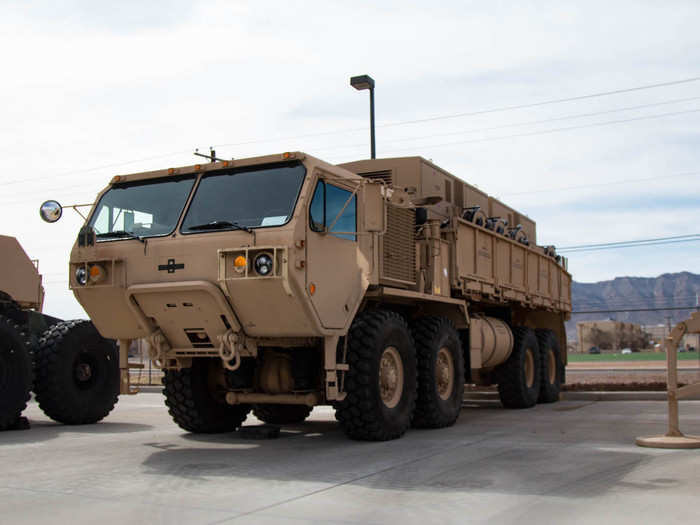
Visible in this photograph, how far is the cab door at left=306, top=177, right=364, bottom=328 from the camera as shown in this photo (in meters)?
8.75

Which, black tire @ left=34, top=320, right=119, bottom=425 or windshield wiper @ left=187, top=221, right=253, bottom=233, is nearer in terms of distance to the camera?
windshield wiper @ left=187, top=221, right=253, bottom=233

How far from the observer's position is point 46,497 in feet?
20.5

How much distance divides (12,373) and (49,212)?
8.47 ft

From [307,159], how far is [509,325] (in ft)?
24.7

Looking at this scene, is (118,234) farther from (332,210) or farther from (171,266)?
(332,210)

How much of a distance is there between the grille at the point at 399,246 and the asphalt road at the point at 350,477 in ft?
6.60

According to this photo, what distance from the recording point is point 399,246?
10.7m

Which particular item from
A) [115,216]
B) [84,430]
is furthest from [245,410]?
[115,216]

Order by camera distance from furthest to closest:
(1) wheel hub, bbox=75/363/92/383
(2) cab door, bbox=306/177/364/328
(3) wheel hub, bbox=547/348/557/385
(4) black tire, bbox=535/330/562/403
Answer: (3) wheel hub, bbox=547/348/557/385 < (4) black tire, bbox=535/330/562/403 < (1) wheel hub, bbox=75/363/92/383 < (2) cab door, bbox=306/177/364/328

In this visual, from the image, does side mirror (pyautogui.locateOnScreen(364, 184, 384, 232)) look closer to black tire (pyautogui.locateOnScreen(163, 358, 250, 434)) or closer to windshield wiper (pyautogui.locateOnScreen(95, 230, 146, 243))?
windshield wiper (pyautogui.locateOnScreen(95, 230, 146, 243))

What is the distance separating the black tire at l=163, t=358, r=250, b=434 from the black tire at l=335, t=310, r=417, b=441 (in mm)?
1918

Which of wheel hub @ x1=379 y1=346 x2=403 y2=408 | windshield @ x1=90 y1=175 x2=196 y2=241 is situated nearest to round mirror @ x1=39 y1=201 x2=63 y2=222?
windshield @ x1=90 y1=175 x2=196 y2=241


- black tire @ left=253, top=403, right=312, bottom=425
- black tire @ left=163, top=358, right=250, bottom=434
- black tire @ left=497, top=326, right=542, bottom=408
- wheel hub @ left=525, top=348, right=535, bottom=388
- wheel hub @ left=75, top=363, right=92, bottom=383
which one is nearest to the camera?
black tire @ left=163, top=358, right=250, bottom=434

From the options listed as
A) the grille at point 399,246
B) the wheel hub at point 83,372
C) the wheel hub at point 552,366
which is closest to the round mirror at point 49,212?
the wheel hub at point 83,372
